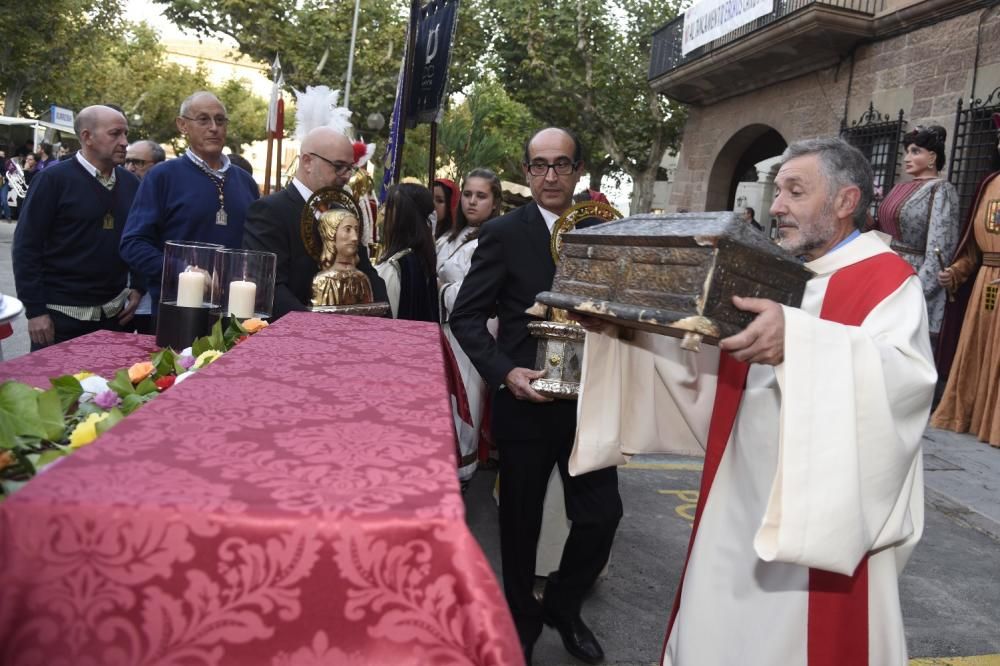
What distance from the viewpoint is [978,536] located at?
205 inches

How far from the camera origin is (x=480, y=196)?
5.68m

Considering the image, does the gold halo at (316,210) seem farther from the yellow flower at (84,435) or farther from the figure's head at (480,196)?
the figure's head at (480,196)

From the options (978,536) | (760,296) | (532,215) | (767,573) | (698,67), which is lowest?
(978,536)

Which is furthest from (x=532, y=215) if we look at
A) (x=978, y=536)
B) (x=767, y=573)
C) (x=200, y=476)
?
(x=978, y=536)

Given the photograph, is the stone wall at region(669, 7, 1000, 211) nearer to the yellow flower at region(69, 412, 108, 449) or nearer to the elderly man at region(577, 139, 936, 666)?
the elderly man at region(577, 139, 936, 666)

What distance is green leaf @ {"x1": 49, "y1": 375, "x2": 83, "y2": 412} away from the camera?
196 cm

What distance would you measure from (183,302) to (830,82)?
13.1 metres

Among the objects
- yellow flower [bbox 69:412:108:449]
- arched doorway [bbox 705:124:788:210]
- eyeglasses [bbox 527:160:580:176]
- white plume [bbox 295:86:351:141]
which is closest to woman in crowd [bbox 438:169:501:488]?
white plume [bbox 295:86:351:141]

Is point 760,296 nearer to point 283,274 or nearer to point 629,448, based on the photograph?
point 629,448

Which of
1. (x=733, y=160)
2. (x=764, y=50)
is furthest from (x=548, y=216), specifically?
(x=733, y=160)

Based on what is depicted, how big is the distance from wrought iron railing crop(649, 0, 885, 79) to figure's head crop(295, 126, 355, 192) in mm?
11052

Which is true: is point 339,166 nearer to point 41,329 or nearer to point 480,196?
point 41,329

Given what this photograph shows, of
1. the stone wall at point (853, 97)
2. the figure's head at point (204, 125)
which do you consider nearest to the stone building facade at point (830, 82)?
the stone wall at point (853, 97)

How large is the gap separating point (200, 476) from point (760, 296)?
131 centimetres
